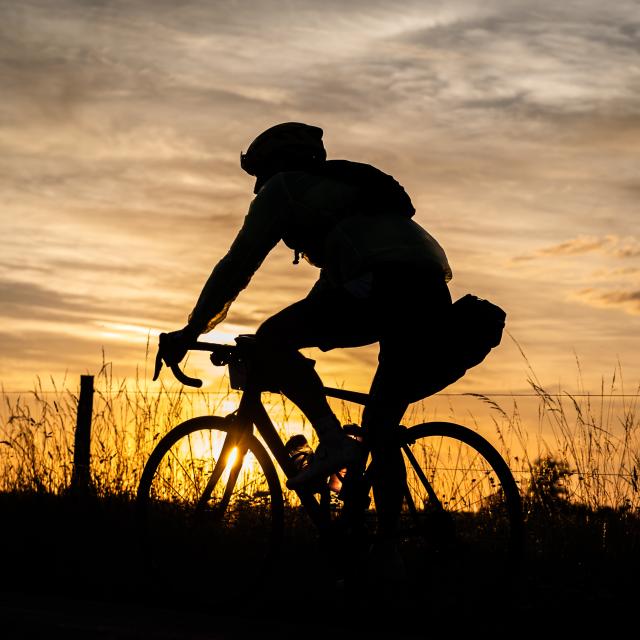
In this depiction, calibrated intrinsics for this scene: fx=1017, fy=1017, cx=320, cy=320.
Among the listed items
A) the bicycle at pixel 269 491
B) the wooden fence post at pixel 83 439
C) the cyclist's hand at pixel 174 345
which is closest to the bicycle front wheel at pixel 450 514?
the bicycle at pixel 269 491

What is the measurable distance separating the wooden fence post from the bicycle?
10.4ft

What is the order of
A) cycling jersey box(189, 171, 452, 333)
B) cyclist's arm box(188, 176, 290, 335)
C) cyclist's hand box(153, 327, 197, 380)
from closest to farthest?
1. cycling jersey box(189, 171, 452, 333)
2. cyclist's arm box(188, 176, 290, 335)
3. cyclist's hand box(153, 327, 197, 380)

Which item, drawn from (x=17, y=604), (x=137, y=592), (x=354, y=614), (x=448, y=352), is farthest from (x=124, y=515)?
(x=448, y=352)

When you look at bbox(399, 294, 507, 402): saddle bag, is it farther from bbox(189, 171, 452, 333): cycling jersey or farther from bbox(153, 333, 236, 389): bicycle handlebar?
bbox(153, 333, 236, 389): bicycle handlebar

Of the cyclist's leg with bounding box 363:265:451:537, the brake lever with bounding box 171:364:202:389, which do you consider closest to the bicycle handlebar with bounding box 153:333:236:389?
the brake lever with bounding box 171:364:202:389

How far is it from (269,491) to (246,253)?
1.16 meters

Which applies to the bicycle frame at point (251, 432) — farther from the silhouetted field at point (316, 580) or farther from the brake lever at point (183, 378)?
the silhouetted field at point (316, 580)

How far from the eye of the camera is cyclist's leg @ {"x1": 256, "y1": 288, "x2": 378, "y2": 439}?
4.58 m

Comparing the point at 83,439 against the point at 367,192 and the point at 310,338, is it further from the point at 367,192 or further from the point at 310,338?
the point at 367,192

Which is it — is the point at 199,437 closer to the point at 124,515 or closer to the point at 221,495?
the point at 221,495

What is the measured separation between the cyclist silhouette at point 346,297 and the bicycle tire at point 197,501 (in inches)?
16.7

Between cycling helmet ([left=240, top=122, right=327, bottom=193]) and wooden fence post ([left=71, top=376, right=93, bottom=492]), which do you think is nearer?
cycling helmet ([left=240, top=122, right=327, bottom=193])

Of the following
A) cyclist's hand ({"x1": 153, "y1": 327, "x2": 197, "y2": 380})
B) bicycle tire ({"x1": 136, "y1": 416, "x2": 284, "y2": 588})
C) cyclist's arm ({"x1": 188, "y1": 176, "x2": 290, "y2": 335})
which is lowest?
bicycle tire ({"x1": 136, "y1": 416, "x2": 284, "y2": 588})

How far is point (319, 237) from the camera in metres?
4.69
